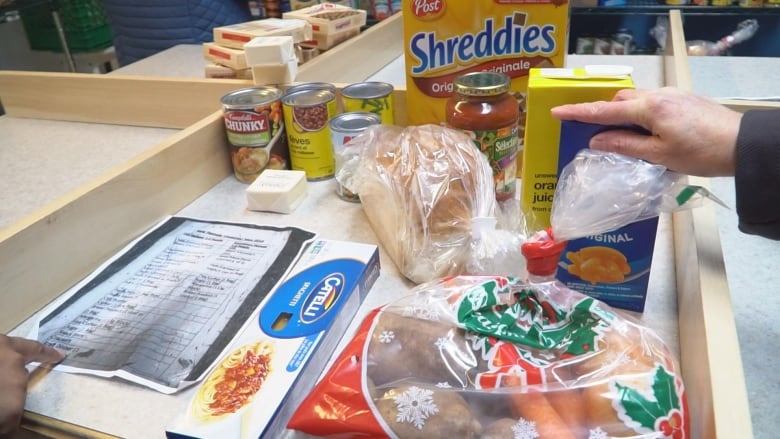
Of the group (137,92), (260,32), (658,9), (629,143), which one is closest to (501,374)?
(629,143)

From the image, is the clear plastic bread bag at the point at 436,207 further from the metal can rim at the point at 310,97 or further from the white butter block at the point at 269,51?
the white butter block at the point at 269,51

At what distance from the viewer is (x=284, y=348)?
59 centimetres

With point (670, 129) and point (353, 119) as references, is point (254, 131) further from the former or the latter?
point (670, 129)

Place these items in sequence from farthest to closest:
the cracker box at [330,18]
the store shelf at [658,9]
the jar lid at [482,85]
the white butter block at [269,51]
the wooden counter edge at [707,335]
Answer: the store shelf at [658,9] → the cracker box at [330,18] → the white butter block at [269,51] → the jar lid at [482,85] → the wooden counter edge at [707,335]

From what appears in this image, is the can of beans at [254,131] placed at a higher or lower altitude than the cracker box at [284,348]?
higher

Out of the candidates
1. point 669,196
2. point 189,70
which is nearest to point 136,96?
point 189,70

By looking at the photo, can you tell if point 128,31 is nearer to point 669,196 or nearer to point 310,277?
point 310,277

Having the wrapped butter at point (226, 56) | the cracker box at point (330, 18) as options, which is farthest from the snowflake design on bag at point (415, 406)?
the cracker box at point (330, 18)

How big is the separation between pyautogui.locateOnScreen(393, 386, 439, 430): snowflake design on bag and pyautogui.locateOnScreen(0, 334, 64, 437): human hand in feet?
1.25

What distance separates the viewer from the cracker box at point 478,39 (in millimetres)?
869

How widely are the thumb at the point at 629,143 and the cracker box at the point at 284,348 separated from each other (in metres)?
0.31

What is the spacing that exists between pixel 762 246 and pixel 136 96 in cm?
127

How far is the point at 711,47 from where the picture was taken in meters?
2.33

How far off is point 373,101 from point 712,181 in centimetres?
61
